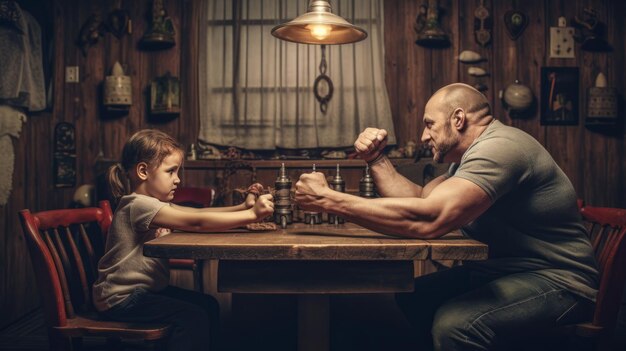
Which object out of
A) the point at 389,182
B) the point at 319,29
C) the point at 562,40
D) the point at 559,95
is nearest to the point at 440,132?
the point at 389,182

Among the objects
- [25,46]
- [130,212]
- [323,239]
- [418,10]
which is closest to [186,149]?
[25,46]

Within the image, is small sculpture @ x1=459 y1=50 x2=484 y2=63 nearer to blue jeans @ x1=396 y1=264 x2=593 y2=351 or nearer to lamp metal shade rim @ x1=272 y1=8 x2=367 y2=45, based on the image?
lamp metal shade rim @ x1=272 y1=8 x2=367 y2=45

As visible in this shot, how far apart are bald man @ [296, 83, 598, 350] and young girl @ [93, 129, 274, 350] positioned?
0.41m

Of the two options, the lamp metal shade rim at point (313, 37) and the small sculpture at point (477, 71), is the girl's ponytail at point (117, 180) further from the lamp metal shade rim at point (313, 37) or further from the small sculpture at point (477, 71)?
the small sculpture at point (477, 71)

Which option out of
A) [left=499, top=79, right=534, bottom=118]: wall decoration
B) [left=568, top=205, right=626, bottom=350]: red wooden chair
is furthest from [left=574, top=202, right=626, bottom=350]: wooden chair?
[left=499, top=79, right=534, bottom=118]: wall decoration

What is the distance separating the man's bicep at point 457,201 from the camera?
192 cm

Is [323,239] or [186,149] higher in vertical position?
[186,149]

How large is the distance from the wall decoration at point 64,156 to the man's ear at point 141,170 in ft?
11.6

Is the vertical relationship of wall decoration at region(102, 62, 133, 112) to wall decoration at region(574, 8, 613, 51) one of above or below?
below

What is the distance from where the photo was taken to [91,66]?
572cm

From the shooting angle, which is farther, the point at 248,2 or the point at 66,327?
the point at 248,2

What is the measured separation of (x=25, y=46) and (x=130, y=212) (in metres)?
2.96

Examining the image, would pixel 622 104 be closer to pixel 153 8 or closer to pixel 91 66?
pixel 153 8

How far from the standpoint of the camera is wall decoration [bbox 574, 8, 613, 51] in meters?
5.48
